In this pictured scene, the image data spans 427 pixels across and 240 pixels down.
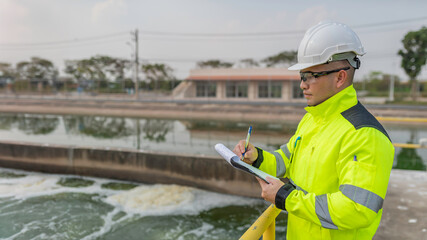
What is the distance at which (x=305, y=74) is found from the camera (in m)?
1.45

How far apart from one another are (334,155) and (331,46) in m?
0.51

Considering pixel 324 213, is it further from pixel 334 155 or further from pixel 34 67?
pixel 34 67

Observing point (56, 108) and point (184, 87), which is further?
point (184, 87)

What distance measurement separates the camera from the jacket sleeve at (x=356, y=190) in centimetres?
117

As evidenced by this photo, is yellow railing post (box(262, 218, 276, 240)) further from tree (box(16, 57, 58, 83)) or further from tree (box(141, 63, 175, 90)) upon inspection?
tree (box(16, 57, 58, 83))

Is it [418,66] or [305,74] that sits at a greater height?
[418,66]

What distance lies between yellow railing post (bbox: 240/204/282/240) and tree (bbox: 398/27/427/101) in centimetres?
3456

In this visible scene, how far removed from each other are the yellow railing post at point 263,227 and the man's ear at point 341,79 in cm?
86

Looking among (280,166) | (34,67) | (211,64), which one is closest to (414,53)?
(211,64)

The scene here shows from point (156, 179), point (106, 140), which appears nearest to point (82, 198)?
point (156, 179)

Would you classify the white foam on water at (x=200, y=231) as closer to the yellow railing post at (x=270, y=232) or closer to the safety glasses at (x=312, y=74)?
the yellow railing post at (x=270, y=232)

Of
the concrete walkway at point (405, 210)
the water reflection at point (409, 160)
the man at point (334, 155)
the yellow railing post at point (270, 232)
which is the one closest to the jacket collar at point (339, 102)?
the man at point (334, 155)

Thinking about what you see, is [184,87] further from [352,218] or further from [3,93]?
[352,218]

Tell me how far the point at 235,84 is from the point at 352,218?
116 ft
